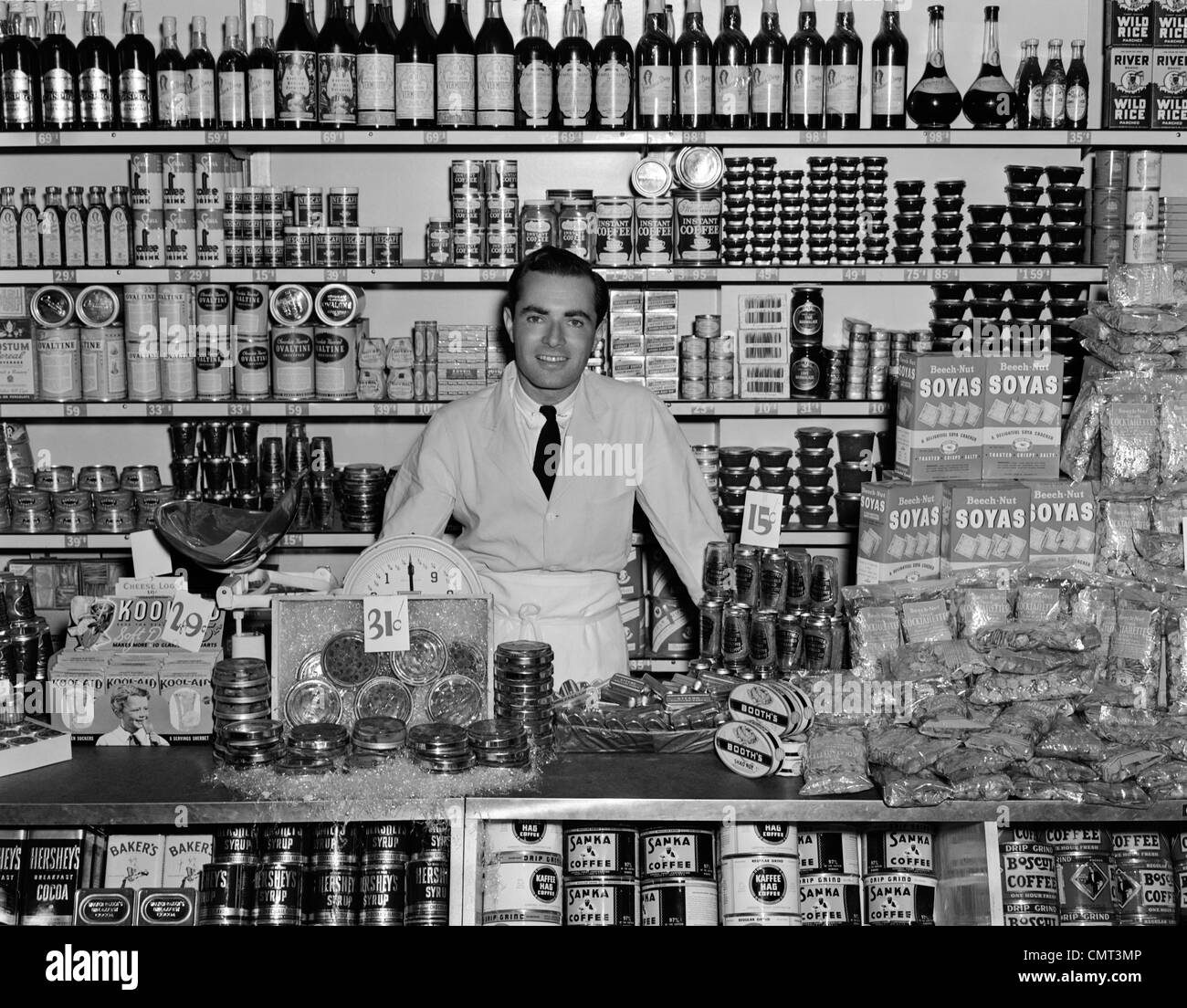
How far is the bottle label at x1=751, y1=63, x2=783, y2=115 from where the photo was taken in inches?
155

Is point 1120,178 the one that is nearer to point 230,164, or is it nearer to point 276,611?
point 230,164

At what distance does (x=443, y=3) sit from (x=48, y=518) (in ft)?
6.87

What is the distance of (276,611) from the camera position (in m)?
2.30

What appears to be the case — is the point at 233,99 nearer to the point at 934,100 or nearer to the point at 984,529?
the point at 934,100

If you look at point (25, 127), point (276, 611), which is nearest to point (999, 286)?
point (276, 611)

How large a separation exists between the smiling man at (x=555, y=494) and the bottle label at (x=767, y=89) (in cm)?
115

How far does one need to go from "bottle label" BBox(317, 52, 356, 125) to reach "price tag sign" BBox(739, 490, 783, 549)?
2.00 m

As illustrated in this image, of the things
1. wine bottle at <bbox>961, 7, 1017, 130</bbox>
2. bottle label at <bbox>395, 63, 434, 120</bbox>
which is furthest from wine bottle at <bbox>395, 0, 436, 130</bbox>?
wine bottle at <bbox>961, 7, 1017, 130</bbox>

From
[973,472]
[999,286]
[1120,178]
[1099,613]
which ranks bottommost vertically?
[1099,613]

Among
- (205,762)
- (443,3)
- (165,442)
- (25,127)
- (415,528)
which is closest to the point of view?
(205,762)

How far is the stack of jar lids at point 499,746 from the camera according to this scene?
2.19m

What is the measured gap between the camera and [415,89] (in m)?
3.91

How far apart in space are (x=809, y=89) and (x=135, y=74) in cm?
205

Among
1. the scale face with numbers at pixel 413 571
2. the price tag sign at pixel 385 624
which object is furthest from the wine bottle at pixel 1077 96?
the price tag sign at pixel 385 624
